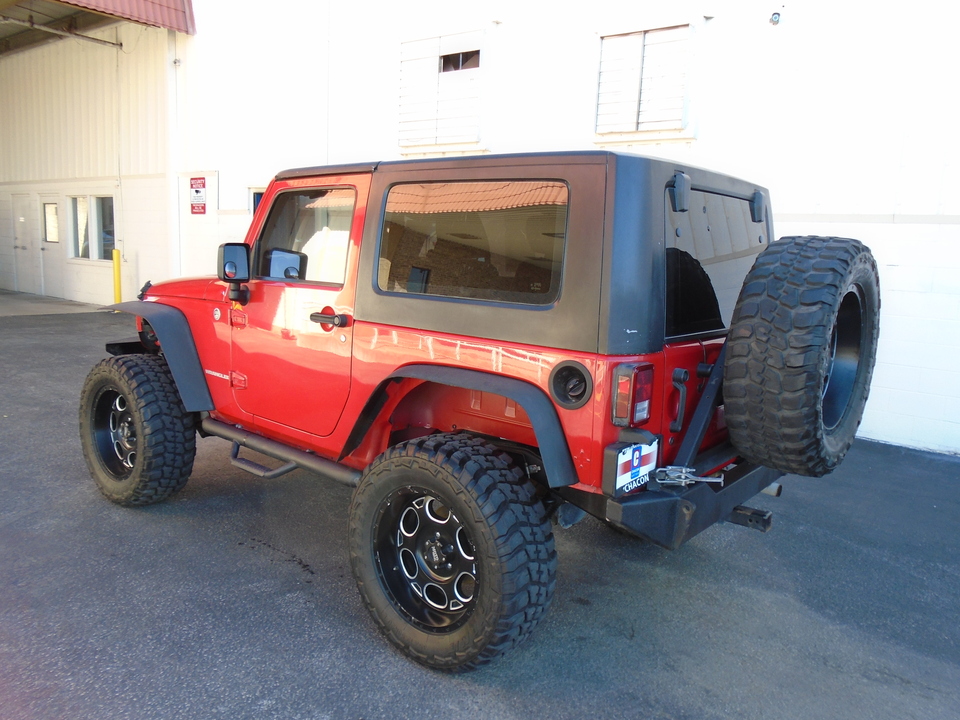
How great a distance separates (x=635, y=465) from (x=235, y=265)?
7.33ft

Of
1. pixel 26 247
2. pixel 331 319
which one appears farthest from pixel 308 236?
pixel 26 247

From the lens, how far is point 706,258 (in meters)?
2.96

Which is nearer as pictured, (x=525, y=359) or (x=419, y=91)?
(x=525, y=359)

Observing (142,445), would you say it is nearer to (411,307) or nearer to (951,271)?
Result: (411,307)

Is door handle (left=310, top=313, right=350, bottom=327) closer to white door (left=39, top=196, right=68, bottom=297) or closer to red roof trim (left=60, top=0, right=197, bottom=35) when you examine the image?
red roof trim (left=60, top=0, right=197, bottom=35)

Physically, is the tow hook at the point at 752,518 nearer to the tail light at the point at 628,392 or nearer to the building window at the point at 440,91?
the tail light at the point at 628,392

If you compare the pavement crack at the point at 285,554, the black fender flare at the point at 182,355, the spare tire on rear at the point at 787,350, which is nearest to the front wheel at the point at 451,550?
the pavement crack at the point at 285,554

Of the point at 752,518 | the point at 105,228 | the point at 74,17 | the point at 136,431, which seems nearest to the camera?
the point at 752,518

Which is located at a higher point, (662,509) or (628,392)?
(628,392)

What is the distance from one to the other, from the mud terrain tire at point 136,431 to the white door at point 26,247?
48.0 ft

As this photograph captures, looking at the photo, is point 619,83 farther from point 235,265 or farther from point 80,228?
point 80,228

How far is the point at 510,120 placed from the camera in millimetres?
7945

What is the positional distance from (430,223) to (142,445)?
220cm

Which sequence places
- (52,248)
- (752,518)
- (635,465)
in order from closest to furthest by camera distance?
(635,465), (752,518), (52,248)
